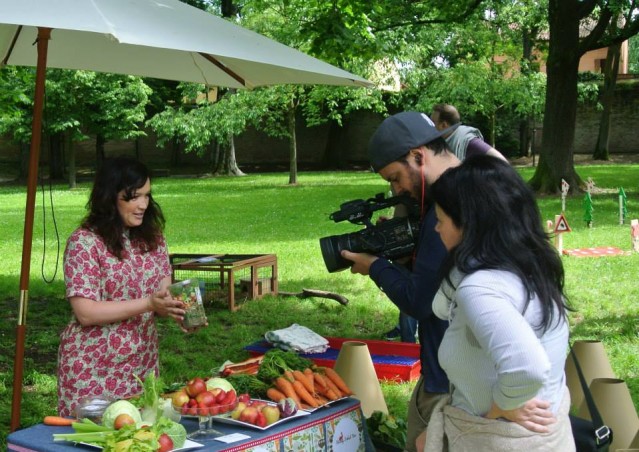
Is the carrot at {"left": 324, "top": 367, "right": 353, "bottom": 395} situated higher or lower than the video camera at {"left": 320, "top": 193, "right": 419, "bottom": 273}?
lower

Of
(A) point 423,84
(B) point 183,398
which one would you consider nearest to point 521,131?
(A) point 423,84

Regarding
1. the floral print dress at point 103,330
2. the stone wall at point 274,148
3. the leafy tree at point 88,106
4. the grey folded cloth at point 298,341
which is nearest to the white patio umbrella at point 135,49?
the floral print dress at point 103,330

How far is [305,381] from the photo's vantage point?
140 inches

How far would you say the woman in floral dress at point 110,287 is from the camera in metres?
3.75

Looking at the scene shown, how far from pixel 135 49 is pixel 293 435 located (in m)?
2.85

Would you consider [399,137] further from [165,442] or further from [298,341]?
[298,341]

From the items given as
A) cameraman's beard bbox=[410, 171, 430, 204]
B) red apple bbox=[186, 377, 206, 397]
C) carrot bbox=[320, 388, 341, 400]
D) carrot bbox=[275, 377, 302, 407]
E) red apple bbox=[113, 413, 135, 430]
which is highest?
cameraman's beard bbox=[410, 171, 430, 204]

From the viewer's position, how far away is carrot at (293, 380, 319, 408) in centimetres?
342

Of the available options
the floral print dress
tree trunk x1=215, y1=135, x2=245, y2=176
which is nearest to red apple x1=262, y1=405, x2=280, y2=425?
the floral print dress

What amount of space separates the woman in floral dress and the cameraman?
127cm

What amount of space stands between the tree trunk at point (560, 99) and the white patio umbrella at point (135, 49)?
1517cm

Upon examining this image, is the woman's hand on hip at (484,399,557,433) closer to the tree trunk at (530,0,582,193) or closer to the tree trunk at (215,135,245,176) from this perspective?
the tree trunk at (530,0,582,193)

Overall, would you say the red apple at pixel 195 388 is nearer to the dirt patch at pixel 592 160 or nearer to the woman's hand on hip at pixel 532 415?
the woman's hand on hip at pixel 532 415

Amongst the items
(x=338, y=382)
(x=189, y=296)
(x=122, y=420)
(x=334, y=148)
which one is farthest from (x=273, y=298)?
(x=334, y=148)
